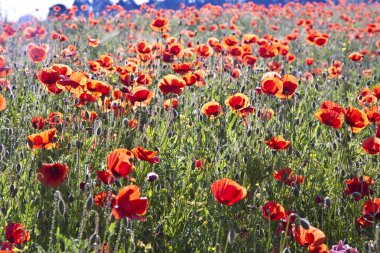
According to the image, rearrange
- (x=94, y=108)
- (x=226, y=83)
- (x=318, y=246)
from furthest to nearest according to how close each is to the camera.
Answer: (x=226, y=83)
(x=94, y=108)
(x=318, y=246)

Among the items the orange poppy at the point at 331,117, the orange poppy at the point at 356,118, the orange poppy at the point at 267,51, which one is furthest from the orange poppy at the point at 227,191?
the orange poppy at the point at 267,51

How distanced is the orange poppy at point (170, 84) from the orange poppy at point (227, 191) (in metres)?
1.34

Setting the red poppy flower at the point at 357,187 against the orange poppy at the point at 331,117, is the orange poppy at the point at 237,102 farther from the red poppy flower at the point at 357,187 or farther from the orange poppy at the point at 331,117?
the red poppy flower at the point at 357,187

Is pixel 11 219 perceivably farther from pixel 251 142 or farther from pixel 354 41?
pixel 354 41

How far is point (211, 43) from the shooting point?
5.20m

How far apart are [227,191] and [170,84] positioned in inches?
55.1

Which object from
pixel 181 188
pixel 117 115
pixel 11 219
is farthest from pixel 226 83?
pixel 11 219

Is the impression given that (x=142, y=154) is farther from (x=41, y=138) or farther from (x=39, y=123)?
(x=39, y=123)

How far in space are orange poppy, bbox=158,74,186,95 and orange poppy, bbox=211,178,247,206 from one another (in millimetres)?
1344

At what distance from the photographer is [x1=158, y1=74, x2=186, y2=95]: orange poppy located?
3090 millimetres

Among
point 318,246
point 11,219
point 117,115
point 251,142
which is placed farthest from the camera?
point 117,115

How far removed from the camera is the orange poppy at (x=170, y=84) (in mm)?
3090

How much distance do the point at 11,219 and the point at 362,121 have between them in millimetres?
1749

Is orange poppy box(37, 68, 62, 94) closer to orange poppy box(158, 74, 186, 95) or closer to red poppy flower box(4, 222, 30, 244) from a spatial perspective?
orange poppy box(158, 74, 186, 95)
